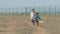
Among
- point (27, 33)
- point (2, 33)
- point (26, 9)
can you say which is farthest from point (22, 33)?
point (26, 9)

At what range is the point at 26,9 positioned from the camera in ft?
171

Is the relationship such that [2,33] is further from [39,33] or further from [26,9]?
[26,9]

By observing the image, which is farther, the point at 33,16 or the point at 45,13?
the point at 45,13

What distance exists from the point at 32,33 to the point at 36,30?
134 centimetres

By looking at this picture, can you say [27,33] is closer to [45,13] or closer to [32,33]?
[32,33]

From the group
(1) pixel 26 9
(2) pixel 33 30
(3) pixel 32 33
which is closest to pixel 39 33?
(3) pixel 32 33

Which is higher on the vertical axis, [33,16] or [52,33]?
A: [33,16]

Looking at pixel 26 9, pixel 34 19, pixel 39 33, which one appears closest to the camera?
pixel 39 33

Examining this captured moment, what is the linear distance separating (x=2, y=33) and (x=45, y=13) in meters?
34.1

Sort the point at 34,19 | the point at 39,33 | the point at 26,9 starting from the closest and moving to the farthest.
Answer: the point at 39,33
the point at 34,19
the point at 26,9

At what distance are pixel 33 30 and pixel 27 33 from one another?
5.75 feet

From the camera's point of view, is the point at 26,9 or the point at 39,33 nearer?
the point at 39,33

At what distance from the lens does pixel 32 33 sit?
62.8 feet

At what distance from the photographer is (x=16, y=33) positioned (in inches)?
763
